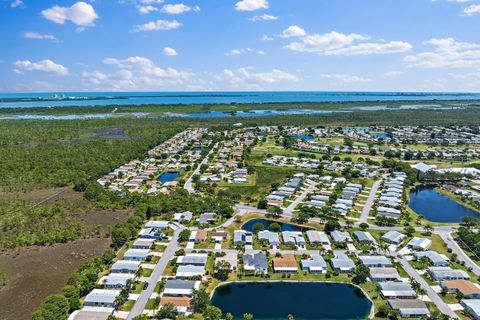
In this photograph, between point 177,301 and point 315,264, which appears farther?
point 315,264

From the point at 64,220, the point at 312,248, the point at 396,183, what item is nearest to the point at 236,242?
the point at 312,248

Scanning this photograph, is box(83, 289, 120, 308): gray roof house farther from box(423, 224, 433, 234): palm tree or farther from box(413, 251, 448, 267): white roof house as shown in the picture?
box(423, 224, 433, 234): palm tree

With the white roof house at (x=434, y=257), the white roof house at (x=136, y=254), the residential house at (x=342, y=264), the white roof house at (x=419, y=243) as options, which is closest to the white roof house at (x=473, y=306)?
the white roof house at (x=434, y=257)

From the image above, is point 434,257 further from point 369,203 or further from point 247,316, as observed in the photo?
point 247,316

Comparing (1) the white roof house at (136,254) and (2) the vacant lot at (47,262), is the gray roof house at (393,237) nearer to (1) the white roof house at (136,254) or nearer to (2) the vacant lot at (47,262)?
(1) the white roof house at (136,254)

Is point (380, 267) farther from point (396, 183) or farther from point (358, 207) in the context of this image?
point (396, 183)

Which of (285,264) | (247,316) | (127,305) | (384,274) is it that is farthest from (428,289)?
(127,305)
